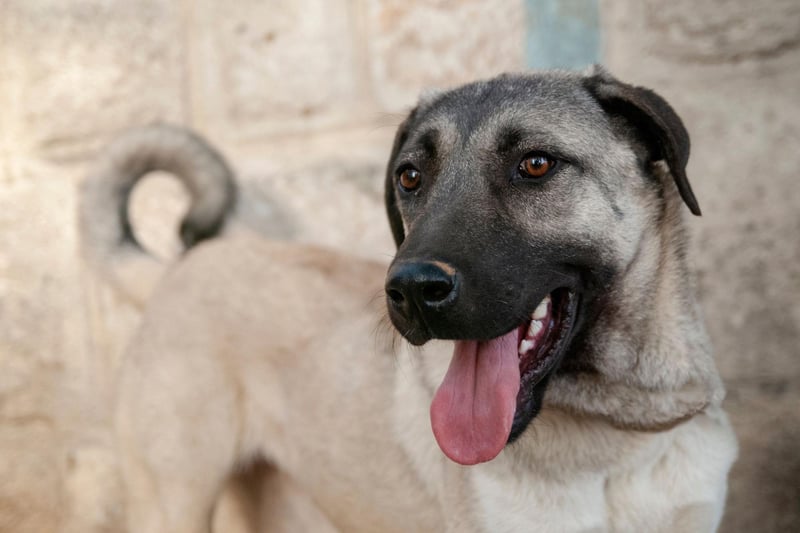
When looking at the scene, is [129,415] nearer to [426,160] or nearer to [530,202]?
[426,160]

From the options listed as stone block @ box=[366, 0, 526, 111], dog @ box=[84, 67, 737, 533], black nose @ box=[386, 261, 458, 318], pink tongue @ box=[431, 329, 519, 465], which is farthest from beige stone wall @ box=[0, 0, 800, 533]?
black nose @ box=[386, 261, 458, 318]

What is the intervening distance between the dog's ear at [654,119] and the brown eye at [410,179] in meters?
0.55

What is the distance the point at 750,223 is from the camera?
3.30m

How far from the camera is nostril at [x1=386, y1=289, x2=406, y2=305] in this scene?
184 centimetres

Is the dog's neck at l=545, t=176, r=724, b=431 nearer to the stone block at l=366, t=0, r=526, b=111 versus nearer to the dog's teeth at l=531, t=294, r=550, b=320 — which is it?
the dog's teeth at l=531, t=294, r=550, b=320

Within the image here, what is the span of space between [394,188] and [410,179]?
236 millimetres

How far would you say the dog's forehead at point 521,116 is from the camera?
2.16 m

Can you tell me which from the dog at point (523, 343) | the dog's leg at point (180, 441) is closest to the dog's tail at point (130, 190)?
the dog's leg at point (180, 441)

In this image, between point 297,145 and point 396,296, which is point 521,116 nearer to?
point 396,296

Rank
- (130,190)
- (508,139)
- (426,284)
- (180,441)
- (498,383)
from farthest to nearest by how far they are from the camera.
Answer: (130,190)
(180,441)
(508,139)
(498,383)
(426,284)

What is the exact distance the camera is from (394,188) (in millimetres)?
2619

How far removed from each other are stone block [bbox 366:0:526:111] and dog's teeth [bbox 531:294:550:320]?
1.66 meters

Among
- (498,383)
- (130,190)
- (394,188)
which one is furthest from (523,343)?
(130,190)

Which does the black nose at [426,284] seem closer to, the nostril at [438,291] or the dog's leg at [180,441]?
the nostril at [438,291]
